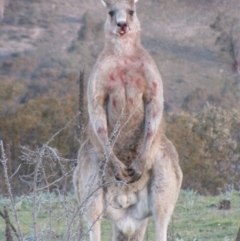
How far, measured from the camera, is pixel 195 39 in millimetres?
53344

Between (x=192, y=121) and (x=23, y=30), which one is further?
(x=23, y=30)

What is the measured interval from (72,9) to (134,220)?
5009cm

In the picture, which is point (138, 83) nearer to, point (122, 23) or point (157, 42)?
point (122, 23)

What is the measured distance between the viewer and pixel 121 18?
6332mm

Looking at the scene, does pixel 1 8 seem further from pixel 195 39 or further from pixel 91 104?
pixel 91 104

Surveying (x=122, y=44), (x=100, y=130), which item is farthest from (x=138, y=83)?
(x=100, y=130)

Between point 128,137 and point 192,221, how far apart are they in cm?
292

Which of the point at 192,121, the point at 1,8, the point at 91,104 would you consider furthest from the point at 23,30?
the point at 91,104

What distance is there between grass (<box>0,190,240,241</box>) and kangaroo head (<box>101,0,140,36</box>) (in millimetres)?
1787

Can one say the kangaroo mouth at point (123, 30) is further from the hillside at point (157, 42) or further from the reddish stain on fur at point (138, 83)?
the hillside at point (157, 42)

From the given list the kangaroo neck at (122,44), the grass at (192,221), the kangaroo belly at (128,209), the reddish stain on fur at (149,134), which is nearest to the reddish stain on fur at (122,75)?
the kangaroo neck at (122,44)

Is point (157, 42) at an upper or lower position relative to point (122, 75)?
lower

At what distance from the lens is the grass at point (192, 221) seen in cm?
828

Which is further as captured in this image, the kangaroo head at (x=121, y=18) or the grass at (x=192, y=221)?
the grass at (x=192, y=221)
